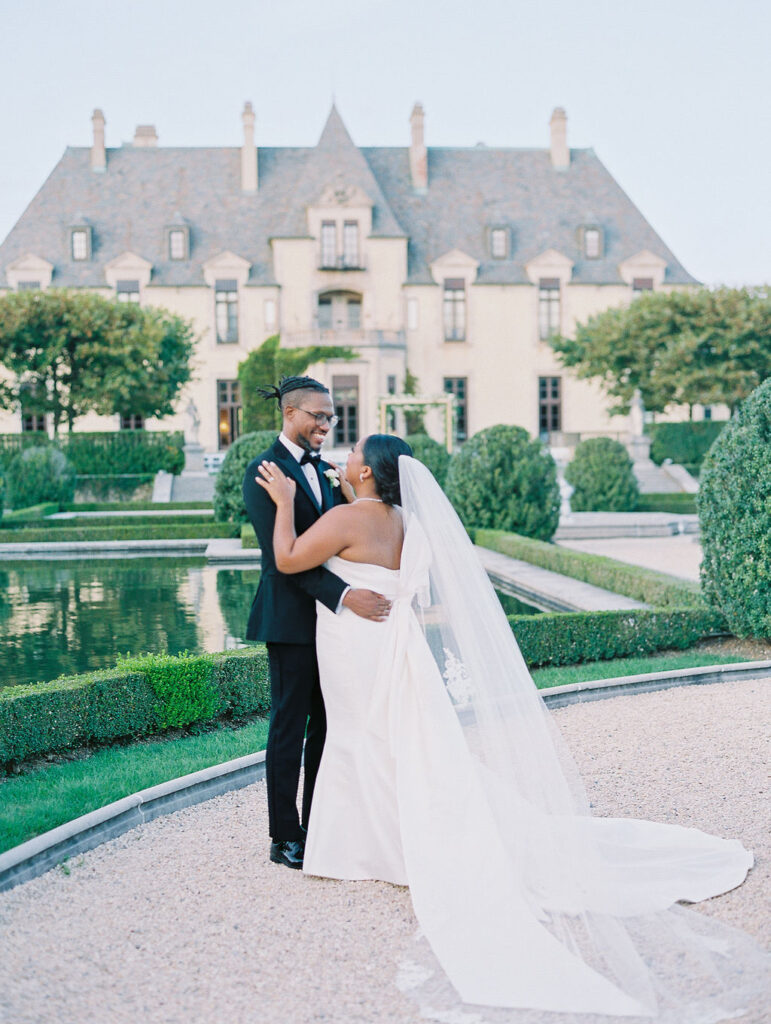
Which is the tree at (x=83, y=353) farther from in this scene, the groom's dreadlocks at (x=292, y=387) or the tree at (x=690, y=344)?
the groom's dreadlocks at (x=292, y=387)

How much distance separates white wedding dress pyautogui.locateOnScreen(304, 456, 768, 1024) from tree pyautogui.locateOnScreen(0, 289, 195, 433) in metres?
24.4

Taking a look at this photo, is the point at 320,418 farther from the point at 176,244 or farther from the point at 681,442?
the point at 176,244

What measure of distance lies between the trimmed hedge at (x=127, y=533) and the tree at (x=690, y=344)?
52.9 feet

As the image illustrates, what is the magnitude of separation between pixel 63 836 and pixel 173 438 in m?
25.6

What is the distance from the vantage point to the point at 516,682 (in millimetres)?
3740

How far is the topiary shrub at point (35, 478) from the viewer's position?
2188 cm

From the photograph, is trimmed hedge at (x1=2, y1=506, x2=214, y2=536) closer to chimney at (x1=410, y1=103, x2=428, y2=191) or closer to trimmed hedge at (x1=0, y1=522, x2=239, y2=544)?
trimmed hedge at (x1=0, y1=522, x2=239, y2=544)

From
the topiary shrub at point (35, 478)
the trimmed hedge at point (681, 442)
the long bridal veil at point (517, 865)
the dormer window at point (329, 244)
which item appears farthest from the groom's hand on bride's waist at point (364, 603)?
the dormer window at point (329, 244)

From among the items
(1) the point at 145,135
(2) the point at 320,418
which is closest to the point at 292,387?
(2) the point at 320,418

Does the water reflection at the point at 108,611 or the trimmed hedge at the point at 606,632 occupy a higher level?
the trimmed hedge at the point at 606,632

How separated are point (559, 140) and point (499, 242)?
16.4ft

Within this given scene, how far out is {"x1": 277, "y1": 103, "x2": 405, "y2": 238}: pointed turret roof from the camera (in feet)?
115

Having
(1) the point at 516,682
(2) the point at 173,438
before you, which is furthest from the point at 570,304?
(1) the point at 516,682

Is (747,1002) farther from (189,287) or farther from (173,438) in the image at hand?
(189,287)
